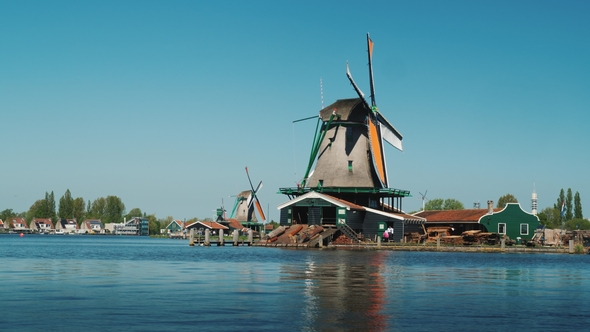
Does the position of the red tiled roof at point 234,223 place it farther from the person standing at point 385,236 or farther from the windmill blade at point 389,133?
the person standing at point 385,236

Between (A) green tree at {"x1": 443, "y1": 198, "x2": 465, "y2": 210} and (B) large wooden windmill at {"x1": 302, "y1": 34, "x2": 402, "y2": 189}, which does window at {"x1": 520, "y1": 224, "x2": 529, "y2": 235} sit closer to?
(B) large wooden windmill at {"x1": 302, "y1": 34, "x2": 402, "y2": 189}

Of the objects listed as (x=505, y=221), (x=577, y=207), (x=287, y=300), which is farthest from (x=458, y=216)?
(x=577, y=207)

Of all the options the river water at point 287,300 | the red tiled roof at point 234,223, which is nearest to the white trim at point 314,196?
the river water at point 287,300

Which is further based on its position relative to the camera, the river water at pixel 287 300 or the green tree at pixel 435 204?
the green tree at pixel 435 204

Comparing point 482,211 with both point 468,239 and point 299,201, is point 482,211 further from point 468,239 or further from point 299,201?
point 299,201

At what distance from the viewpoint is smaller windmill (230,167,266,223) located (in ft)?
446

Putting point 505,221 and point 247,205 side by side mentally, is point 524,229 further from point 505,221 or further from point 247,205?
point 247,205

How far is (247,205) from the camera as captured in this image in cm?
13912

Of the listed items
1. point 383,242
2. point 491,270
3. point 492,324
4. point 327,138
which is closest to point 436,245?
point 383,242

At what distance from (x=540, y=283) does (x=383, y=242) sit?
39677mm

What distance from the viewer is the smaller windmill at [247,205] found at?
5355 inches

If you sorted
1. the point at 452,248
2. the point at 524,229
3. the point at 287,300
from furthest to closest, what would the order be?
the point at 524,229, the point at 452,248, the point at 287,300

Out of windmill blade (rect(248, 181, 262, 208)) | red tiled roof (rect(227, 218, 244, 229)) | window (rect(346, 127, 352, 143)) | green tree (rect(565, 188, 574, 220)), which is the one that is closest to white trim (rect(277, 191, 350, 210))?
window (rect(346, 127, 352, 143))

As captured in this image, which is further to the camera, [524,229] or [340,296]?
[524,229]
